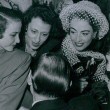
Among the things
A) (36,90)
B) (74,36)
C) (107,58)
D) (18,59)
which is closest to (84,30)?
(74,36)

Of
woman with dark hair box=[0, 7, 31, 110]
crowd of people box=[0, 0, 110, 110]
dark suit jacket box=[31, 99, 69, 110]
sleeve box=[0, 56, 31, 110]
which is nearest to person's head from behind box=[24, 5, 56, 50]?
crowd of people box=[0, 0, 110, 110]

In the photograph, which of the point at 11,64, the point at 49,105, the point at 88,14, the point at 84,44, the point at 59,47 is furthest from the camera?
the point at 59,47

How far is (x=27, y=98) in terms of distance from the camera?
7.59ft

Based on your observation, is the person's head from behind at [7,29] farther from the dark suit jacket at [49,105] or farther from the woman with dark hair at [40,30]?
the dark suit jacket at [49,105]

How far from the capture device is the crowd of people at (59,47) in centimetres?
208

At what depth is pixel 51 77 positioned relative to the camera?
164 cm

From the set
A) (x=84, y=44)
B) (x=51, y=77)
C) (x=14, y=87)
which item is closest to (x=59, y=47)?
(x=84, y=44)

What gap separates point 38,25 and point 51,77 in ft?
3.73

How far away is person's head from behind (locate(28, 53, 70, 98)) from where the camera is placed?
1635 mm

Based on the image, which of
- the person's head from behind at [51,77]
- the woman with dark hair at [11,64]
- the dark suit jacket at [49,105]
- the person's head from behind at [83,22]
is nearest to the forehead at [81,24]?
the person's head from behind at [83,22]

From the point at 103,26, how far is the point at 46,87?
1.27 meters

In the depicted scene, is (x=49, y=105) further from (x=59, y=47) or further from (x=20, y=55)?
(x=59, y=47)

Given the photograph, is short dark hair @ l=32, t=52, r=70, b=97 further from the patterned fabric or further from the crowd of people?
the patterned fabric

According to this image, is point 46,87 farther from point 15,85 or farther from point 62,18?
point 62,18
